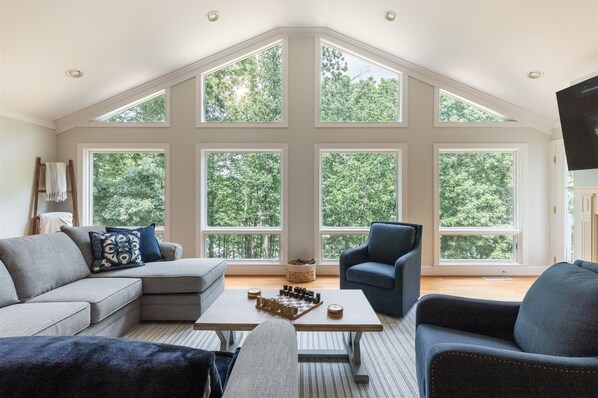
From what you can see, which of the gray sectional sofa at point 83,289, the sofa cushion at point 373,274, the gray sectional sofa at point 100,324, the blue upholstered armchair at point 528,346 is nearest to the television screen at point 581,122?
the blue upholstered armchair at point 528,346

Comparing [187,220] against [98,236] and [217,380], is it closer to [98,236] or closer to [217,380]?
[98,236]

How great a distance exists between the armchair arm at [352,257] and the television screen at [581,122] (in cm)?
238

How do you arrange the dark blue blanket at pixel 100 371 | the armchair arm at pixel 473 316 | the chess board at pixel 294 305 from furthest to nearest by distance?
the chess board at pixel 294 305
the armchair arm at pixel 473 316
the dark blue blanket at pixel 100 371

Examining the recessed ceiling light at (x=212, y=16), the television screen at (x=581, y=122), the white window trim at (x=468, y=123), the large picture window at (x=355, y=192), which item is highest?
the recessed ceiling light at (x=212, y=16)

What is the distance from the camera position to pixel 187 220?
454cm

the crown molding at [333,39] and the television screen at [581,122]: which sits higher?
the crown molding at [333,39]

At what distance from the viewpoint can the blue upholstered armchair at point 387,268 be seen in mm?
2984

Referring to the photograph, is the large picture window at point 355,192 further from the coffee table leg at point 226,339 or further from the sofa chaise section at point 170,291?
the coffee table leg at point 226,339

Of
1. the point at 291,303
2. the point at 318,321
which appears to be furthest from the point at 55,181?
the point at 318,321

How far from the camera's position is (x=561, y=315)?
4.36 feet

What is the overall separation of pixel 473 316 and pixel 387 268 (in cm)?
152

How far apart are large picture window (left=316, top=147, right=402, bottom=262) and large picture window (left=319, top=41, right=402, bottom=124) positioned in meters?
0.56

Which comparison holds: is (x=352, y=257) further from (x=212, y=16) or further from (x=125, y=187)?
(x=125, y=187)

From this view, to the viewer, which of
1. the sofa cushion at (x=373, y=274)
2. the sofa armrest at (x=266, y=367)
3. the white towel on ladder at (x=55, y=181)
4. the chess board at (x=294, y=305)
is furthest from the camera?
the white towel on ladder at (x=55, y=181)
